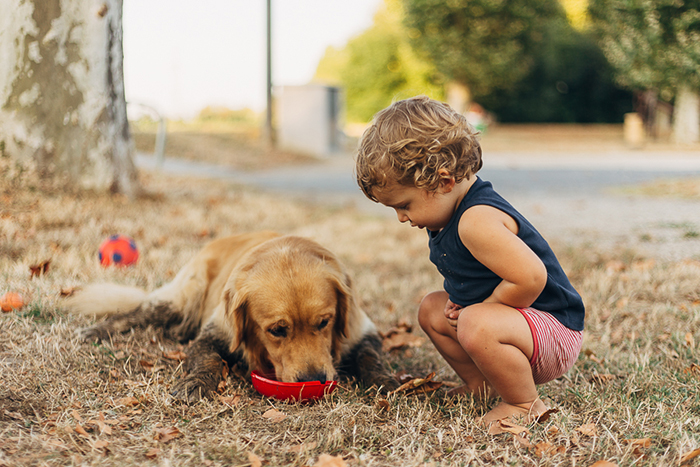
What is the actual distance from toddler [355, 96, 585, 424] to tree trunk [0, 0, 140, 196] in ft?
16.1

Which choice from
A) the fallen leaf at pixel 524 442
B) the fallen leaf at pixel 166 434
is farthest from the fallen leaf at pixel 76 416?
the fallen leaf at pixel 524 442

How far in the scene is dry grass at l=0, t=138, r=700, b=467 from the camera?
2248mm

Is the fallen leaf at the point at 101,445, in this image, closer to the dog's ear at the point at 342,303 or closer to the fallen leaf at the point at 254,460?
the fallen leaf at the point at 254,460

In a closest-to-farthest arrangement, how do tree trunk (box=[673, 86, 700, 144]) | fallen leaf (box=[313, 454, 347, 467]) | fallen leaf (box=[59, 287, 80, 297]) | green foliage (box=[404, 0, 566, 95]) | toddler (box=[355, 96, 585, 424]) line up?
fallen leaf (box=[313, 454, 347, 467]) < toddler (box=[355, 96, 585, 424]) < fallen leaf (box=[59, 287, 80, 297]) < tree trunk (box=[673, 86, 700, 144]) < green foliage (box=[404, 0, 566, 95])

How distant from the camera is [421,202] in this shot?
2.53 metres

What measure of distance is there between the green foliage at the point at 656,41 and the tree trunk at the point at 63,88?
18.2 meters

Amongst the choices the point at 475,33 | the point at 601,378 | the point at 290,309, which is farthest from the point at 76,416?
the point at 475,33

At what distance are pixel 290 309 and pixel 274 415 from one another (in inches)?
20.2

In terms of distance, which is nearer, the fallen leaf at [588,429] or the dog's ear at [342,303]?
the fallen leaf at [588,429]

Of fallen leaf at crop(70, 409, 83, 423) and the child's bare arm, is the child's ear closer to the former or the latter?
the child's bare arm

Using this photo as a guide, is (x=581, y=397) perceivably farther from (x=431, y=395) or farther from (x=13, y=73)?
(x=13, y=73)

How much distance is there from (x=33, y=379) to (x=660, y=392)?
117 inches

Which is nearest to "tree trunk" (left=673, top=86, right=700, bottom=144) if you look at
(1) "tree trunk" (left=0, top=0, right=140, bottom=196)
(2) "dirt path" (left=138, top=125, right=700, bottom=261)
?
(2) "dirt path" (left=138, top=125, right=700, bottom=261)

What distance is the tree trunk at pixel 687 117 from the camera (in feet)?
69.2
